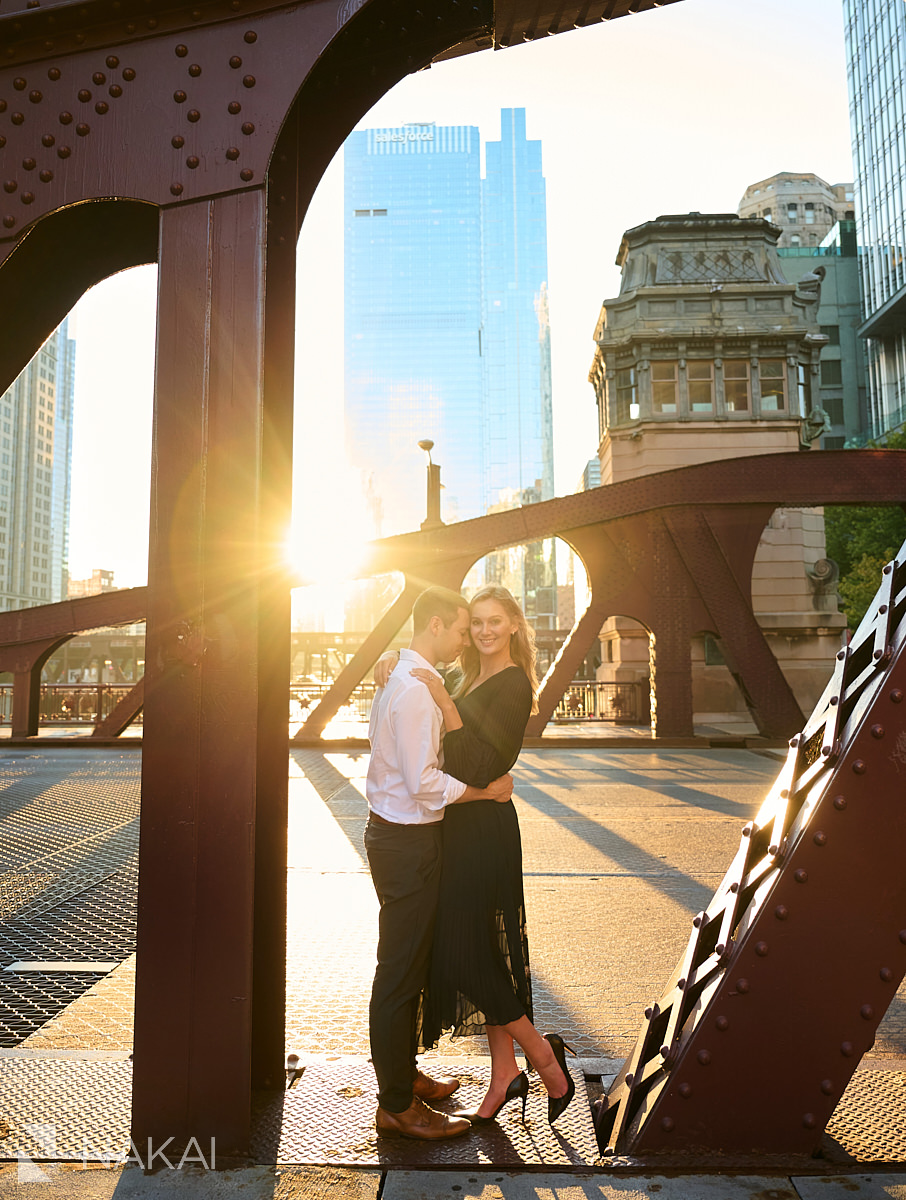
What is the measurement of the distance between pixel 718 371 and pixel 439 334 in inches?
5571

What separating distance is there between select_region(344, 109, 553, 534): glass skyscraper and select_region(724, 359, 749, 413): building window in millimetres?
127128

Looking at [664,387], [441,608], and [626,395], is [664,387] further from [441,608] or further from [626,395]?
[441,608]

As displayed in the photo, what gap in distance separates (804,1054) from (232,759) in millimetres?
1814

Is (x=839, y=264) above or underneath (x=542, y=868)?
above

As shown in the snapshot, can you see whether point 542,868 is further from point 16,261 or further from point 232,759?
point 16,261

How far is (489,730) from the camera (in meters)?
3.05

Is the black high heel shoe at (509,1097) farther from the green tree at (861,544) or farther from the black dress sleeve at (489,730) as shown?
the green tree at (861,544)

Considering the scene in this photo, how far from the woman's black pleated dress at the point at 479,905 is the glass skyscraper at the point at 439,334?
156195 mm

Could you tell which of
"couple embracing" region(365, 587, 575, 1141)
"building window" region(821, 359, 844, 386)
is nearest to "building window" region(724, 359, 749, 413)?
"couple embracing" region(365, 587, 575, 1141)

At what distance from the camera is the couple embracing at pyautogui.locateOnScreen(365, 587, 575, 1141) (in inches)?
112

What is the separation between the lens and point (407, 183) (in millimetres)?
173625

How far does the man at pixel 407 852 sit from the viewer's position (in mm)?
2787

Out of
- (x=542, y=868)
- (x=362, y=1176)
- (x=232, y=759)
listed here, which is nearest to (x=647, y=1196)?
(x=362, y=1176)

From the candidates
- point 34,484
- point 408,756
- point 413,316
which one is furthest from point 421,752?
point 413,316
